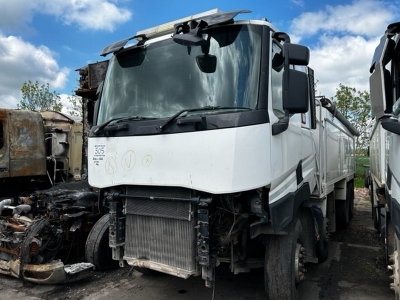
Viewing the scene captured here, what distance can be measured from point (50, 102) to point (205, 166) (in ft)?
83.5

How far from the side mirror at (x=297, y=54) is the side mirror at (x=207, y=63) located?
0.65 m

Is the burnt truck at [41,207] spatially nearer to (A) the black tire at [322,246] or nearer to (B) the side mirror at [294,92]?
(B) the side mirror at [294,92]

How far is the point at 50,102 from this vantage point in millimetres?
25703

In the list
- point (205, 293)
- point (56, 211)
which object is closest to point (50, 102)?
point (56, 211)

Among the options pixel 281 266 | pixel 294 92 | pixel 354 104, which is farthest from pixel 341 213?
pixel 354 104

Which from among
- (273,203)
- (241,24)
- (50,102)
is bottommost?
(273,203)

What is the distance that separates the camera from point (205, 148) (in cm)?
302

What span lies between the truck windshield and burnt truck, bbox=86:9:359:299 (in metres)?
0.01

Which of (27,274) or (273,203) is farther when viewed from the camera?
(27,274)

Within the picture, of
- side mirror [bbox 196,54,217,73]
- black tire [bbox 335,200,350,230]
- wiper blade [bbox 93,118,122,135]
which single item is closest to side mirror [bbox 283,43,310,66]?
side mirror [bbox 196,54,217,73]

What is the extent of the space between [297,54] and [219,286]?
302 centimetres

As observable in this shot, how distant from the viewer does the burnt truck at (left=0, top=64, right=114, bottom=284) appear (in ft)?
15.0

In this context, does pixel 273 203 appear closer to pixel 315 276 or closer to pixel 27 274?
pixel 315 276

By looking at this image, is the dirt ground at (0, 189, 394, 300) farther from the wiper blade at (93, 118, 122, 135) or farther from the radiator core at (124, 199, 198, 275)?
the wiper blade at (93, 118, 122, 135)
